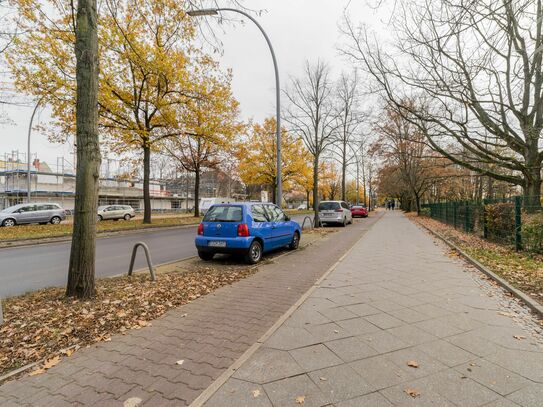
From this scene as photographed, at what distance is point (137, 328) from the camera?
3871 millimetres

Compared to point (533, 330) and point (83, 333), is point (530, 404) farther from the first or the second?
point (83, 333)

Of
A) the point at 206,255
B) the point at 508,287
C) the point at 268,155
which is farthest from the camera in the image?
the point at 268,155

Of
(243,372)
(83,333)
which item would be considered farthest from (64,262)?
(243,372)

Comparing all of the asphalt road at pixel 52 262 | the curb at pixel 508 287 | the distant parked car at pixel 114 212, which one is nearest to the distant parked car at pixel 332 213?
the asphalt road at pixel 52 262

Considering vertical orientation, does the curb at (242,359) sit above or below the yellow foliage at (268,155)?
below

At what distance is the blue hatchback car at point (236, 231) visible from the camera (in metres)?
7.78

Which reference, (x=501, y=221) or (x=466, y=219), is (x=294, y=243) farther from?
(x=466, y=219)

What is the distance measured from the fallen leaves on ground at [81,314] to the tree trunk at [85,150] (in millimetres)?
412

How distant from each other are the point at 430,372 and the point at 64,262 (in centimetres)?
924

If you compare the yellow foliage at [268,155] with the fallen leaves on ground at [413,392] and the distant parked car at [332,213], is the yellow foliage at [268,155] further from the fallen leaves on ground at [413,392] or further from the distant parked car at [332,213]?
Answer: the fallen leaves on ground at [413,392]

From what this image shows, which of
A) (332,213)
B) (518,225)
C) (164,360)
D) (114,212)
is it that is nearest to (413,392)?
(164,360)

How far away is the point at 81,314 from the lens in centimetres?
410

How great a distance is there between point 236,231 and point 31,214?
824 inches

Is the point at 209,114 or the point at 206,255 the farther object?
the point at 209,114
